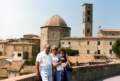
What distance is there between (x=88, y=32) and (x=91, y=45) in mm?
16951

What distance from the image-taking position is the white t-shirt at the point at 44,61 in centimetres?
834

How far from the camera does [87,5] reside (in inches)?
4151

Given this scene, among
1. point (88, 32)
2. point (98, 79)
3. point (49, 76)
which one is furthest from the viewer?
point (88, 32)

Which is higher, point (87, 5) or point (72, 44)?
point (87, 5)

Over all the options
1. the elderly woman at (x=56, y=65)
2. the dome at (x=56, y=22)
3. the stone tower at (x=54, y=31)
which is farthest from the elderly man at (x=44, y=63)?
the dome at (x=56, y=22)

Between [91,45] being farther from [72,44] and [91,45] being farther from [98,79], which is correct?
[98,79]

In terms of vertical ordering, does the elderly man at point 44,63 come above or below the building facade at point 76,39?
above

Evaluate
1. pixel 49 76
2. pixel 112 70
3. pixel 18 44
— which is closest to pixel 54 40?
pixel 18 44

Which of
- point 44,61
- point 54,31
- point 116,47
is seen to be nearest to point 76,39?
point 54,31

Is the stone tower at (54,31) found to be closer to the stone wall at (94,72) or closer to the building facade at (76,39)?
the building facade at (76,39)

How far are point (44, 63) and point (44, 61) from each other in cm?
5

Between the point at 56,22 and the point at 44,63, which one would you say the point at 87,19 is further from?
the point at 44,63

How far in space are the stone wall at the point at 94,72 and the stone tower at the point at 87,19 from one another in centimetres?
8654

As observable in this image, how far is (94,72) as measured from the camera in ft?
48.3
